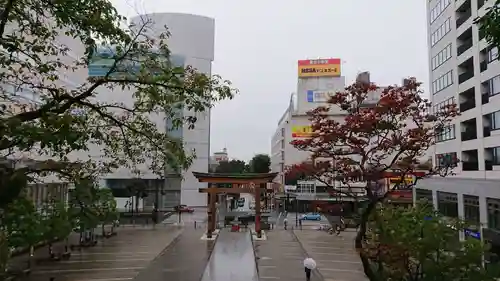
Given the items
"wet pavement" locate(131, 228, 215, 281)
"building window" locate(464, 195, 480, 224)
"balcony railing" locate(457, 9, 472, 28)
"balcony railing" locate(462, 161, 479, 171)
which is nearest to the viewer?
"wet pavement" locate(131, 228, 215, 281)

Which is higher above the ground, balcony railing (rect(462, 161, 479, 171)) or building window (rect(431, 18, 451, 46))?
building window (rect(431, 18, 451, 46))

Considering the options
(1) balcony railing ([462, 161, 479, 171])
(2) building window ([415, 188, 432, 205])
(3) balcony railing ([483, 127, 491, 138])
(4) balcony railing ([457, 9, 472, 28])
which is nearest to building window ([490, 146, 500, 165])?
(3) balcony railing ([483, 127, 491, 138])

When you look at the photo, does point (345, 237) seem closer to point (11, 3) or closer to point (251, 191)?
point (251, 191)

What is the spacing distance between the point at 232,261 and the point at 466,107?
1473 cm

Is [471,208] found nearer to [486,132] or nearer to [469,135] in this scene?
[469,135]

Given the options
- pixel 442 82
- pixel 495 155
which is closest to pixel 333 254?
pixel 495 155

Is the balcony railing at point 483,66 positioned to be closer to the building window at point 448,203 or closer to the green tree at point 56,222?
the building window at point 448,203

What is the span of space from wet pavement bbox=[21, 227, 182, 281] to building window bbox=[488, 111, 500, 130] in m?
A: 17.1

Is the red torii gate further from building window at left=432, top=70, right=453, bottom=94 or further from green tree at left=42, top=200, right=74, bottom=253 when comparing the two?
building window at left=432, top=70, right=453, bottom=94

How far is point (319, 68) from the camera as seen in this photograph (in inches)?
2376

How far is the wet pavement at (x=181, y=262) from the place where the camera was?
16.4m

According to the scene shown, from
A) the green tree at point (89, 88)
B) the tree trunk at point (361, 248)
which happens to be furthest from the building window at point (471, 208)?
the green tree at point (89, 88)

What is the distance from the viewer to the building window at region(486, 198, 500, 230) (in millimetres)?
18469

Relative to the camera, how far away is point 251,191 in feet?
95.6
